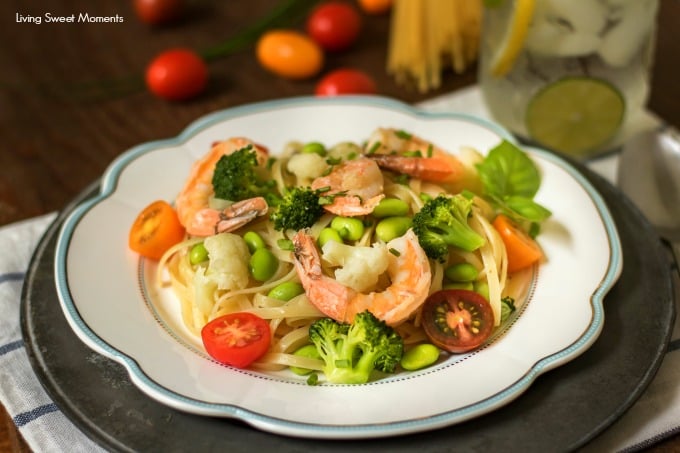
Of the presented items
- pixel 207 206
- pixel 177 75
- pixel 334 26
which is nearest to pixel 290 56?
pixel 334 26

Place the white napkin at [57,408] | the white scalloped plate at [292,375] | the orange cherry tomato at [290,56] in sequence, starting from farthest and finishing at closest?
1. the orange cherry tomato at [290,56]
2. the white napkin at [57,408]
3. the white scalloped plate at [292,375]

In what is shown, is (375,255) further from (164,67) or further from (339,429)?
(164,67)

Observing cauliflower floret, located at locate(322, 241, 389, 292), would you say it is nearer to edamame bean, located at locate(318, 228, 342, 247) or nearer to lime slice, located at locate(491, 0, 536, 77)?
edamame bean, located at locate(318, 228, 342, 247)

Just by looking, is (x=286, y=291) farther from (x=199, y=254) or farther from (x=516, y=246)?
(x=516, y=246)

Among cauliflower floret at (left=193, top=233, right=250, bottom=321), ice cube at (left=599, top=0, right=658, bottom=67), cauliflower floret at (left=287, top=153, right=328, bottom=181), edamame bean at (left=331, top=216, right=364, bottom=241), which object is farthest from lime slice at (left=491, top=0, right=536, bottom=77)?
cauliflower floret at (left=193, top=233, right=250, bottom=321)

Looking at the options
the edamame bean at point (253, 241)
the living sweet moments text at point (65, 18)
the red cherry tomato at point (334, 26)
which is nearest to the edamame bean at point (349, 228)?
the edamame bean at point (253, 241)

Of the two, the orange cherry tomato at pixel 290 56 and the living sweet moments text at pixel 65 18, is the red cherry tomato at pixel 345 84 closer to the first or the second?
the orange cherry tomato at pixel 290 56

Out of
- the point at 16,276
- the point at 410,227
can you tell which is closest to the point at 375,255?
A: the point at 410,227
